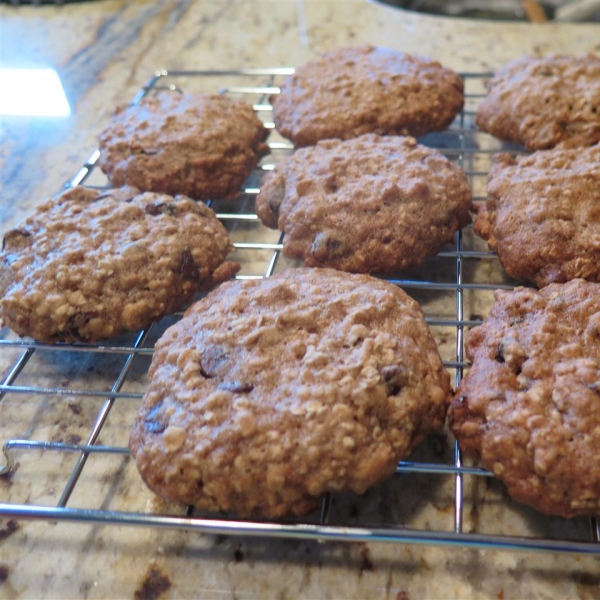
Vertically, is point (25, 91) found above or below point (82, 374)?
above

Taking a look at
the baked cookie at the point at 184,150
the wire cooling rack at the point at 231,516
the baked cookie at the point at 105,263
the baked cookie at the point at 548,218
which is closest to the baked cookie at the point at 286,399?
the wire cooling rack at the point at 231,516

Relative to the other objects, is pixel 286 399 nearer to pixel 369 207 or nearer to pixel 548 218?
pixel 369 207

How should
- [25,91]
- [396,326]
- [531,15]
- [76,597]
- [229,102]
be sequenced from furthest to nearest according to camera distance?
[531,15], [25,91], [229,102], [396,326], [76,597]

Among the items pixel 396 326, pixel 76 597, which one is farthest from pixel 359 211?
pixel 76 597

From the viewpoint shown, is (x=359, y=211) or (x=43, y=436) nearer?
(x=43, y=436)

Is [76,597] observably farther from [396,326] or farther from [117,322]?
[396,326]

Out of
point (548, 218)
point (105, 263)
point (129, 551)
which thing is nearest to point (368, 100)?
point (548, 218)
